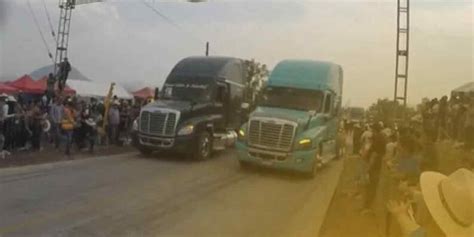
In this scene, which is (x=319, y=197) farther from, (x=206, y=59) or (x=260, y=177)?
(x=206, y=59)

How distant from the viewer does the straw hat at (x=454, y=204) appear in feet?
9.39

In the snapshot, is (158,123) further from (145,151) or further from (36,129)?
(36,129)

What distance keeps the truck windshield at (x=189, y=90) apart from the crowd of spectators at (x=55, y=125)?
2385 millimetres

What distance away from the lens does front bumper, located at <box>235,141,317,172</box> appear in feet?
54.5

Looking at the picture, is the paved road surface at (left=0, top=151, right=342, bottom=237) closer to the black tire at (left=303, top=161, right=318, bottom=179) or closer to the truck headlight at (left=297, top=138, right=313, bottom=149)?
the black tire at (left=303, top=161, right=318, bottom=179)

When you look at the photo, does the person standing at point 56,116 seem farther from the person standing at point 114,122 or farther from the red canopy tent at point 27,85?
the red canopy tent at point 27,85

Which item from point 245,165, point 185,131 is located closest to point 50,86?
point 185,131

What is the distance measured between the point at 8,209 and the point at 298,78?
433 inches

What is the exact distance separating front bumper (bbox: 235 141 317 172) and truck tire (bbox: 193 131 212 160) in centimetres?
237

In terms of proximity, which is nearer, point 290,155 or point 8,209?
point 8,209

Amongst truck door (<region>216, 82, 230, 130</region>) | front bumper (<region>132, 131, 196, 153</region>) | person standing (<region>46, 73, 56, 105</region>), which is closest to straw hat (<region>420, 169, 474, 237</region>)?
front bumper (<region>132, 131, 196, 153</region>)

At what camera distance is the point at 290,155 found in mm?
16641

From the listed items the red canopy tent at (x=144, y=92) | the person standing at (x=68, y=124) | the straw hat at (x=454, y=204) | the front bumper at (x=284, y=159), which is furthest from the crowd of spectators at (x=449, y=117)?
the red canopy tent at (x=144, y=92)

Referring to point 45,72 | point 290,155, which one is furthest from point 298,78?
point 45,72
